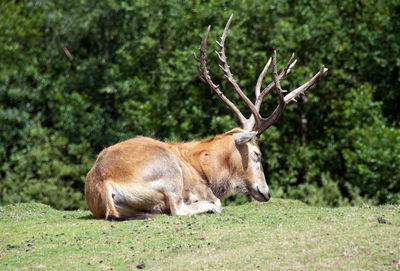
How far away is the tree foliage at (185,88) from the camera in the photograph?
55.4ft

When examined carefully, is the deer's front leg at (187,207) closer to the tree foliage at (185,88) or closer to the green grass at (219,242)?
the green grass at (219,242)

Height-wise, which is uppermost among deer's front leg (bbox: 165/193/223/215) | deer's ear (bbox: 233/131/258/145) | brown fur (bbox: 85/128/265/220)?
deer's ear (bbox: 233/131/258/145)

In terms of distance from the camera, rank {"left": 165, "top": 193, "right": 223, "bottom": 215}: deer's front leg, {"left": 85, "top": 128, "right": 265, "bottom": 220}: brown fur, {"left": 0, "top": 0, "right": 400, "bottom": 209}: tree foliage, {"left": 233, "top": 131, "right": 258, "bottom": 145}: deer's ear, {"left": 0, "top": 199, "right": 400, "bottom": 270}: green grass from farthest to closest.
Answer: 1. {"left": 0, "top": 0, "right": 400, "bottom": 209}: tree foliage
2. {"left": 233, "top": 131, "right": 258, "bottom": 145}: deer's ear
3. {"left": 165, "top": 193, "right": 223, "bottom": 215}: deer's front leg
4. {"left": 85, "top": 128, "right": 265, "bottom": 220}: brown fur
5. {"left": 0, "top": 199, "right": 400, "bottom": 270}: green grass

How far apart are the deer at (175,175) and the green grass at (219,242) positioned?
1.08 feet

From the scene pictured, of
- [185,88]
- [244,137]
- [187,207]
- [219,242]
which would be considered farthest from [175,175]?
[185,88]

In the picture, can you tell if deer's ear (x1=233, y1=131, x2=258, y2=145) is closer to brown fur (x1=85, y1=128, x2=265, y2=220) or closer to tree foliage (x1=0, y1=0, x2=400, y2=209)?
brown fur (x1=85, y1=128, x2=265, y2=220)

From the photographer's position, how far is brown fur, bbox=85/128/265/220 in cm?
833

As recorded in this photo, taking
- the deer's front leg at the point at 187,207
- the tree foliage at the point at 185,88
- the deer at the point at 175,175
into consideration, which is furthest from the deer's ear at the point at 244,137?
the tree foliage at the point at 185,88

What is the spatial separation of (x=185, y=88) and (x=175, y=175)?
29.6 feet

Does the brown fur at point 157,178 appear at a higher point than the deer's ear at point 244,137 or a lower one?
lower

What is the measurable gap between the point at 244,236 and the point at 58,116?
12400 mm

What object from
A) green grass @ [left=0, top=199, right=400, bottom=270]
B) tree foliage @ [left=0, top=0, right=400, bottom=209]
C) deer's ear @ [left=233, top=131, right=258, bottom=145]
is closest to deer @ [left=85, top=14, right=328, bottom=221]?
deer's ear @ [left=233, top=131, right=258, bottom=145]

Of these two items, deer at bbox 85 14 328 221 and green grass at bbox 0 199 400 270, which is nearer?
green grass at bbox 0 199 400 270

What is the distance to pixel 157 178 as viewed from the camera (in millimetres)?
8484
